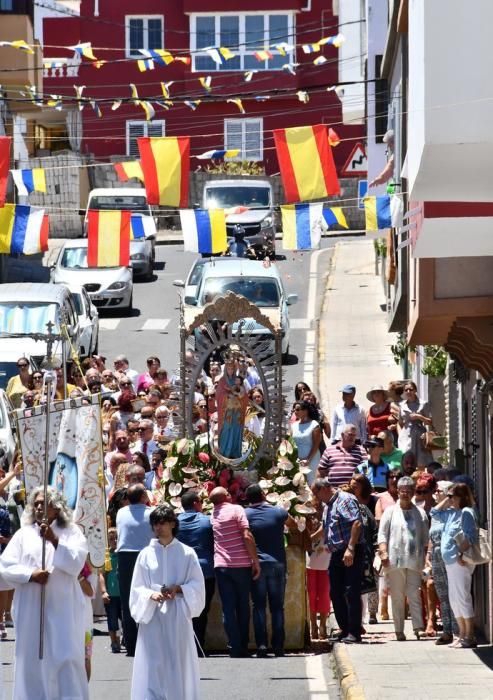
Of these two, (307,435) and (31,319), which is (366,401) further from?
(307,435)

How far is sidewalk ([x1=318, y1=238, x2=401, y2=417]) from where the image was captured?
3062 cm

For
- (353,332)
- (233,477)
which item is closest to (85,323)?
(353,332)

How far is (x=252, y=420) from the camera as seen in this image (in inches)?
756

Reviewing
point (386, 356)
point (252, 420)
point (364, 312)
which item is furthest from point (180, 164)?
point (364, 312)

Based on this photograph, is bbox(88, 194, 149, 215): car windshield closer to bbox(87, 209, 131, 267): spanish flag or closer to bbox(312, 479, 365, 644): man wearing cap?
bbox(87, 209, 131, 267): spanish flag

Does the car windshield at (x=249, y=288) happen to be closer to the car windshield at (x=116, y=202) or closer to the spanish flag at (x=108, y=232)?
the spanish flag at (x=108, y=232)

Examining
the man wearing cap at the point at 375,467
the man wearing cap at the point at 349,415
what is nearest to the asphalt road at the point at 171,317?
the man wearing cap at the point at 349,415

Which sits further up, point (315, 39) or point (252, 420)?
point (315, 39)

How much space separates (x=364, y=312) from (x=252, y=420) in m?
19.3

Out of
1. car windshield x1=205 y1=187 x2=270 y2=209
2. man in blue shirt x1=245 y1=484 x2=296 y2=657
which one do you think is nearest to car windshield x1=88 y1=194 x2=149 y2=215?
car windshield x1=205 y1=187 x2=270 y2=209

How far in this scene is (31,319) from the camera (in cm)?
2870

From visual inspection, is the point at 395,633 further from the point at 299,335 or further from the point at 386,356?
the point at 299,335

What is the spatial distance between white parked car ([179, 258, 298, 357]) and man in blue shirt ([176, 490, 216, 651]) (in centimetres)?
1443

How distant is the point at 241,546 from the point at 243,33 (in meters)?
45.2
